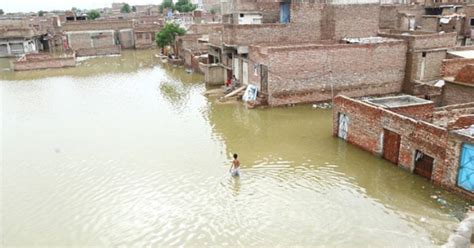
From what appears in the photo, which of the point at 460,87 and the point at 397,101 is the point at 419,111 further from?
the point at 460,87

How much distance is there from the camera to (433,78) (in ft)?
79.5

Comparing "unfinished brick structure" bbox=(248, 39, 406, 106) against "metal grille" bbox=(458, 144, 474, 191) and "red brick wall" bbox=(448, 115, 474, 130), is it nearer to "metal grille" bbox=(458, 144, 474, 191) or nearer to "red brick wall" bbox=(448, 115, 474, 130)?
"red brick wall" bbox=(448, 115, 474, 130)

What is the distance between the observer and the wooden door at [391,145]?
45.4ft

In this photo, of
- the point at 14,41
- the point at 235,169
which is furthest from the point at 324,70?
the point at 14,41

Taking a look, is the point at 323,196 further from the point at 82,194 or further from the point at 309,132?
the point at 82,194

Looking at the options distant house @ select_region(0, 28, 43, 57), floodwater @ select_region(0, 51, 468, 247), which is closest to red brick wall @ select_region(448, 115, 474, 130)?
floodwater @ select_region(0, 51, 468, 247)

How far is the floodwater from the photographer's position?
407 inches

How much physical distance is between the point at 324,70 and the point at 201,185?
12732 mm

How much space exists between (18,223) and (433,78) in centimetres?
2290

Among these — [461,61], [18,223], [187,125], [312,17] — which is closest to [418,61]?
[461,61]

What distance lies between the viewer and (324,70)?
2295 centimetres

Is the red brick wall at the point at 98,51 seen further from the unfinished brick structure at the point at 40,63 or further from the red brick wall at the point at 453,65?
the red brick wall at the point at 453,65

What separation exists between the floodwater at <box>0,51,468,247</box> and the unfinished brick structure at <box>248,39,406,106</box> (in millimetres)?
1756

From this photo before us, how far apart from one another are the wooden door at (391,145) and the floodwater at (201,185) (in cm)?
29
